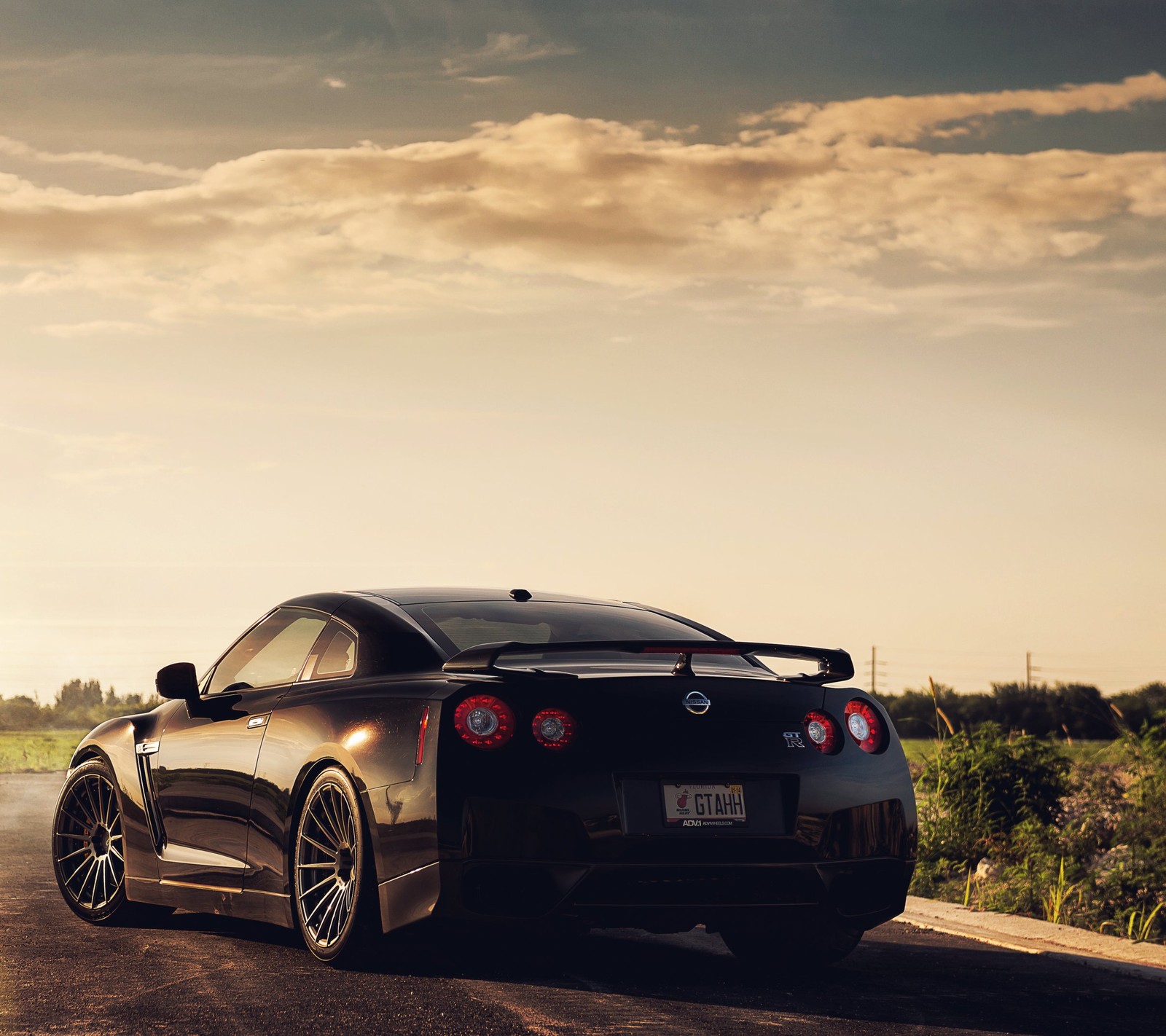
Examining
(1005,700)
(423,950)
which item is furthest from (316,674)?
(1005,700)

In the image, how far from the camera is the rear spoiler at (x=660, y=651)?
6031 millimetres

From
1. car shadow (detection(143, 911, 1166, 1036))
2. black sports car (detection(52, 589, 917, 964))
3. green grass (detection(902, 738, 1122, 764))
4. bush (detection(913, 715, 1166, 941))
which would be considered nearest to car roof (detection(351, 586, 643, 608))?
black sports car (detection(52, 589, 917, 964))

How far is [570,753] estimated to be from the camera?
5.84 m

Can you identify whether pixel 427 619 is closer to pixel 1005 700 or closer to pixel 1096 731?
pixel 1096 731

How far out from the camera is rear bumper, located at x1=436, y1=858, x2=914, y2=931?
573cm

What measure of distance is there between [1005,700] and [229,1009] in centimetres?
4450

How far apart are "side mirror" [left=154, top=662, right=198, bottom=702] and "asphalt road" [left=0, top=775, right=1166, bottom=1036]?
3.73 feet

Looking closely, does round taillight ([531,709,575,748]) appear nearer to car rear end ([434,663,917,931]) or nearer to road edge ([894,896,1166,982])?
car rear end ([434,663,917,931])

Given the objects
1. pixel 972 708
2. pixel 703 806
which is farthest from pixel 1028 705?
pixel 703 806

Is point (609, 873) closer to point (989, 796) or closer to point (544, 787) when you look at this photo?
point (544, 787)

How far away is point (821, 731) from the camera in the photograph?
6297mm

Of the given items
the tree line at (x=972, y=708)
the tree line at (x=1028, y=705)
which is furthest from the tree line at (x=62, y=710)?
the tree line at (x=1028, y=705)

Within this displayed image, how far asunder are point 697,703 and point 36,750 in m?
30.2

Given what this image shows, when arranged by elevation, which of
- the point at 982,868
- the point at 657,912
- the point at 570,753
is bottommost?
the point at 982,868
